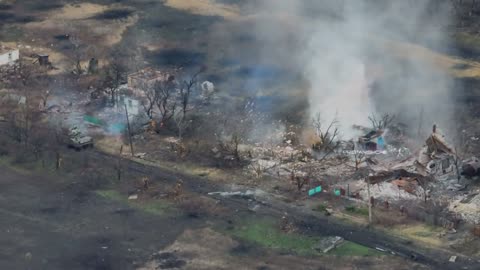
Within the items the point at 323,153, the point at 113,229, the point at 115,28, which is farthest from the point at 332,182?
the point at 115,28

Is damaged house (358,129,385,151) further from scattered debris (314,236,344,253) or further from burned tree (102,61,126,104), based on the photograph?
burned tree (102,61,126,104)

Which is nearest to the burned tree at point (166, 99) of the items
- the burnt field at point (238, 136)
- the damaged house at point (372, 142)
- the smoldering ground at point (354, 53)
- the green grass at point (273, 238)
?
the burnt field at point (238, 136)

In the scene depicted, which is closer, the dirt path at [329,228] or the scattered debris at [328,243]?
the dirt path at [329,228]

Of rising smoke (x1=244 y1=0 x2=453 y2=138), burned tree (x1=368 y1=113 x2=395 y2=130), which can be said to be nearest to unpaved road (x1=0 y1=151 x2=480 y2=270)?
burned tree (x1=368 y1=113 x2=395 y2=130)

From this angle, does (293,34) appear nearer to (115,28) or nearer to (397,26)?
(397,26)

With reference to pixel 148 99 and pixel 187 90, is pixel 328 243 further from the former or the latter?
pixel 148 99

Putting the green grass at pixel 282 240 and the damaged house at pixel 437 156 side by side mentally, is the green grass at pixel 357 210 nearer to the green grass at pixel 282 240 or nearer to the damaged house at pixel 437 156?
the green grass at pixel 282 240

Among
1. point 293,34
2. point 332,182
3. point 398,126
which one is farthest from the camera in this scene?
point 293,34

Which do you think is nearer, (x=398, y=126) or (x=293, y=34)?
(x=398, y=126)
